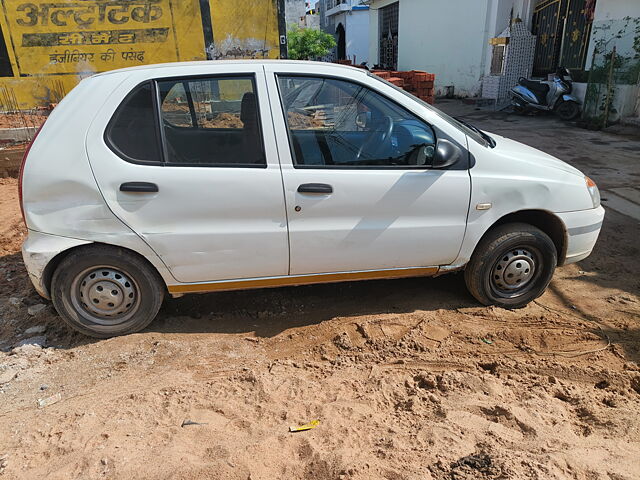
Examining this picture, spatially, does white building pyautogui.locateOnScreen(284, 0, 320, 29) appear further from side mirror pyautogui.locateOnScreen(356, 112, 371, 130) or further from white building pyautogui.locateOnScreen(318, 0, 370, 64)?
side mirror pyautogui.locateOnScreen(356, 112, 371, 130)

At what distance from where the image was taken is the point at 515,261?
367 centimetres

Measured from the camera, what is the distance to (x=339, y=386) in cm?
296

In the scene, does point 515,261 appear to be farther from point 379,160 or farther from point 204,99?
point 204,99

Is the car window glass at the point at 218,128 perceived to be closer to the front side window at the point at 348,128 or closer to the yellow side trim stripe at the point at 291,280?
the front side window at the point at 348,128

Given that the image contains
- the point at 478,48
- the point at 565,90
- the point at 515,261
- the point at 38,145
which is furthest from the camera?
the point at 478,48

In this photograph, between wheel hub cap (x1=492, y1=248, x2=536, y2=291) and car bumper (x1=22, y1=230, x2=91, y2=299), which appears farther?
wheel hub cap (x1=492, y1=248, x2=536, y2=291)

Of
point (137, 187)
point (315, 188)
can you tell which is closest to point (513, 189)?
point (315, 188)

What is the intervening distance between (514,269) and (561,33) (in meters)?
13.4

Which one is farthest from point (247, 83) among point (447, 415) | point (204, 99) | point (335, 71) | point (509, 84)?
point (509, 84)

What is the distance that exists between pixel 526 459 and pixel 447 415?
460 millimetres

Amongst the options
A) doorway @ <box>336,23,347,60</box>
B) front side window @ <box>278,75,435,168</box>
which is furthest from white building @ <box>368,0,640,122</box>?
front side window @ <box>278,75,435,168</box>

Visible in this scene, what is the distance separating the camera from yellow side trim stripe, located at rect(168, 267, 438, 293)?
11.1 ft

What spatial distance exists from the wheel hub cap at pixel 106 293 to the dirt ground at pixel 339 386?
0.26 metres

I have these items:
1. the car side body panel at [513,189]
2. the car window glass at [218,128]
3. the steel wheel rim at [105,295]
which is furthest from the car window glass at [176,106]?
the car side body panel at [513,189]
